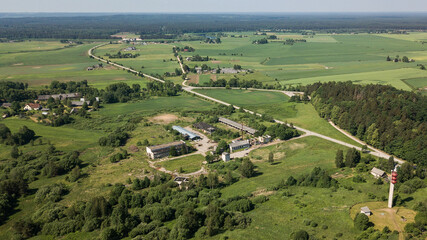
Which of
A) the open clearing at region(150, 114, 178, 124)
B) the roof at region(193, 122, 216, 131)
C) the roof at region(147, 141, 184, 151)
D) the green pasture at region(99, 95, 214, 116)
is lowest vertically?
the roof at region(147, 141, 184, 151)

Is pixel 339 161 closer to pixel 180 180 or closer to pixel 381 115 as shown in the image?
pixel 381 115

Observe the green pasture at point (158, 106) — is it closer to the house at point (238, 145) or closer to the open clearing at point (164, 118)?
the open clearing at point (164, 118)

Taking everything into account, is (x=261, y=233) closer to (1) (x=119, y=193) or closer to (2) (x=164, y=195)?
(2) (x=164, y=195)

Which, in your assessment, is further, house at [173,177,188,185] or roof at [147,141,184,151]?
roof at [147,141,184,151]

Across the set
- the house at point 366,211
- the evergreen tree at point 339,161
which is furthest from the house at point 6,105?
the house at point 366,211

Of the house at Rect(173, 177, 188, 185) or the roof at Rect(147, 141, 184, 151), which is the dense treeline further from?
the house at Rect(173, 177, 188, 185)

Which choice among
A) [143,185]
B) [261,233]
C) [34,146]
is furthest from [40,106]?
[261,233]

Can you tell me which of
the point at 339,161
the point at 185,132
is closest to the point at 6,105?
the point at 185,132

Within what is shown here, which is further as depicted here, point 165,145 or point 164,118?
point 164,118

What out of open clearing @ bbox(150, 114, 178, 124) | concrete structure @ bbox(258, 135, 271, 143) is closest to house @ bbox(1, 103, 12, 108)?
open clearing @ bbox(150, 114, 178, 124)
